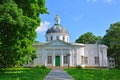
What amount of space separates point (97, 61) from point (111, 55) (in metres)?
16.1

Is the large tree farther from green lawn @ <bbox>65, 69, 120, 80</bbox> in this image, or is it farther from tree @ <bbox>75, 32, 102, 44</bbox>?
tree @ <bbox>75, 32, 102, 44</bbox>

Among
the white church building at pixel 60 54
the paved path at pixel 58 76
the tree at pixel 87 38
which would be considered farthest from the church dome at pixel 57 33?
the paved path at pixel 58 76

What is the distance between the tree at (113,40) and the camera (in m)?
74.2

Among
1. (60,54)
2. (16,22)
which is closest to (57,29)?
(60,54)

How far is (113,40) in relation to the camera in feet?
249

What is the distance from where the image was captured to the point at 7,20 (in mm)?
19500

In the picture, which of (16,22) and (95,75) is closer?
(16,22)

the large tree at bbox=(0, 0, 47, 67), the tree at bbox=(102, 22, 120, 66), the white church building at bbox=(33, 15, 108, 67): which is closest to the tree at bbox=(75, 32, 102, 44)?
the tree at bbox=(102, 22, 120, 66)

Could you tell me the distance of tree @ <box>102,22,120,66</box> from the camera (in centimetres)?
7425

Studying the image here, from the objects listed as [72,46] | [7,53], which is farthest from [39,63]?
[7,53]

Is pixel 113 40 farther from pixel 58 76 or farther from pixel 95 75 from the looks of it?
pixel 58 76

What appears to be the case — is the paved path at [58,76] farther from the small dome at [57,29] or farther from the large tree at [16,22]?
the small dome at [57,29]

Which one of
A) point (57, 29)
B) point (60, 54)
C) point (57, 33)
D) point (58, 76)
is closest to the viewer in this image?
point (58, 76)

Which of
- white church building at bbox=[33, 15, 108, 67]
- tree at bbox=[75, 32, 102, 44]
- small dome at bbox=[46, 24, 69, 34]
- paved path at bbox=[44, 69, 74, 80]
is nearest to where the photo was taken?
paved path at bbox=[44, 69, 74, 80]
